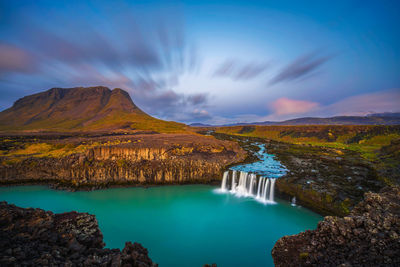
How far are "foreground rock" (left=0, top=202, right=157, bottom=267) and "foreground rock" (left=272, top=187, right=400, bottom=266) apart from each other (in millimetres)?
7395

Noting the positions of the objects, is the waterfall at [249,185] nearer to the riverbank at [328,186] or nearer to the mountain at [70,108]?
the riverbank at [328,186]

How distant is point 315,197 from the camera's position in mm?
19922

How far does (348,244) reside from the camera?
7590 millimetres

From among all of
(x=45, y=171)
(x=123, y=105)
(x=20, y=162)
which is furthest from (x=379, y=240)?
(x=123, y=105)

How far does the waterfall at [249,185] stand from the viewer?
78.6ft

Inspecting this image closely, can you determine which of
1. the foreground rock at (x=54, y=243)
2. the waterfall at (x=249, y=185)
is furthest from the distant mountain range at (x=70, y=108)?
the foreground rock at (x=54, y=243)

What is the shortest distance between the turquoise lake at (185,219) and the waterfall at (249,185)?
5.88ft

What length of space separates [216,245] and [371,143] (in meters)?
83.0

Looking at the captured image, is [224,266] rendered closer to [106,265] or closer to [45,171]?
[106,265]

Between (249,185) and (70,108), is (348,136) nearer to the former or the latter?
(249,185)

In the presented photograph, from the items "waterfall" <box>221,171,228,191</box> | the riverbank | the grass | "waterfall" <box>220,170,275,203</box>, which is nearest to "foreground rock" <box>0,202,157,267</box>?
"waterfall" <box>220,170,275,203</box>

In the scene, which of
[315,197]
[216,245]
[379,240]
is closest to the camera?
[379,240]

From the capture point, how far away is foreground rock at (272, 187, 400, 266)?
6522 millimetres

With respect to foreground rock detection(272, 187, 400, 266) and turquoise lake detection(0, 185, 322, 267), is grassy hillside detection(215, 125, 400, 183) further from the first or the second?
foreground rock detection(272, 187, 400, 266)
